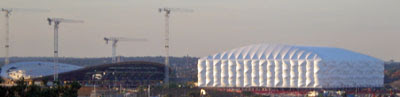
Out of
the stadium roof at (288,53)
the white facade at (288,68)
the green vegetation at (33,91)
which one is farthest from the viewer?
the stadium roof at (288,53)

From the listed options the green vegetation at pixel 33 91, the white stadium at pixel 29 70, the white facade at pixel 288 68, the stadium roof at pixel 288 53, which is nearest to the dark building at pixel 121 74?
the white stadium at pixel 29 70

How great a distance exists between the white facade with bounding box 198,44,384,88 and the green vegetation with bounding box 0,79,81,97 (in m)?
85.1

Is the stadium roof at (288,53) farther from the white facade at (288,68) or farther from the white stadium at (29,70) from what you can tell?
the white stadium at (29,70)

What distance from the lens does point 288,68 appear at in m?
152

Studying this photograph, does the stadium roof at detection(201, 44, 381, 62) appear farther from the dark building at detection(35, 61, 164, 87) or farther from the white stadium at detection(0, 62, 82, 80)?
the white stadium at detection(0, 62, 82, 80)

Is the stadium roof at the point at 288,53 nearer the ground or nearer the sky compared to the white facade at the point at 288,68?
nearer the sky

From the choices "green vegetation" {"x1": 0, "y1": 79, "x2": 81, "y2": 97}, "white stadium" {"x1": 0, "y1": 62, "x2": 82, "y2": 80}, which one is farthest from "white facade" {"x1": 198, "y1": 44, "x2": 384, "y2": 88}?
"green vegetation" {"x1": 0, "y1": 79, "x2": 81, "y2": 97}

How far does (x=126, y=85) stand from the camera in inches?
Result: 6688

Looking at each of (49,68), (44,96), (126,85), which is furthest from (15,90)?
(49,68)

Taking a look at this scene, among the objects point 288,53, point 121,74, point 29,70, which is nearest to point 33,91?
point 288,53

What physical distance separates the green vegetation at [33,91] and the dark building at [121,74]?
328 feet

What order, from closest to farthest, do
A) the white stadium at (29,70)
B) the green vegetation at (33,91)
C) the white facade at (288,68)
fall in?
the green vegetation at (33,91) → the white facade at (288,68) → the white stadium at (29,70)

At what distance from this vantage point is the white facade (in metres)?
151

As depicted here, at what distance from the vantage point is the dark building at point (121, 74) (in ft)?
568
